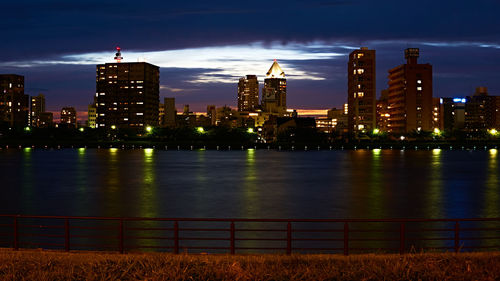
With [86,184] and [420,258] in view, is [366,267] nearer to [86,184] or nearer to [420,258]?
[420,258]

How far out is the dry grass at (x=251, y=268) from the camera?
1427 cm

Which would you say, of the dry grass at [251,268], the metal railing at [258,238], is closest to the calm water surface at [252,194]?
the metal railing at [258,238]

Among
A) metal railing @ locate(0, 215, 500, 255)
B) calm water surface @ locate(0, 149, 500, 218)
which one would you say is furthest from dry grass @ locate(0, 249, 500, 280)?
calm water surface @ locate(0, 149, 500, 218)

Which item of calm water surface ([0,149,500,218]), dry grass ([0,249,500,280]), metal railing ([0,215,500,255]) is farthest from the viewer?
calm water surface ([0,149,500,218])

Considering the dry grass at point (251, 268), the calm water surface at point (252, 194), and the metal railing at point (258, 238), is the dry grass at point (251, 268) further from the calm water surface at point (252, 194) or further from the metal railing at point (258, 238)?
the calm water surface at point (252, 194)

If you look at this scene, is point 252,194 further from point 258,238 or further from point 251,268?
point 251,268

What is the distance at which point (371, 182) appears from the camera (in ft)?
257

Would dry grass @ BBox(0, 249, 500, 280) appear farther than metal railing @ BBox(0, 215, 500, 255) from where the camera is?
No

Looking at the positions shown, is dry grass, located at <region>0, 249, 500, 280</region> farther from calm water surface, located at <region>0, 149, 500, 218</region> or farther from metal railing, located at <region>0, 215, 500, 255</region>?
calm water surface, located at <region>0, 149, 500, 218</region>

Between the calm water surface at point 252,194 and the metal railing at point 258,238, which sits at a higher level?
the metal railing at point 258,238

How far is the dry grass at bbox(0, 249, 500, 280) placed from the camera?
1427 centimetres

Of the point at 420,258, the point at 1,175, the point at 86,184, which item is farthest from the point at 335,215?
the point at 1,175

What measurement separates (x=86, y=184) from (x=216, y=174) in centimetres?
Answer: 2486

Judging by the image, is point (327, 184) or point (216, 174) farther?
point (216, 174)
